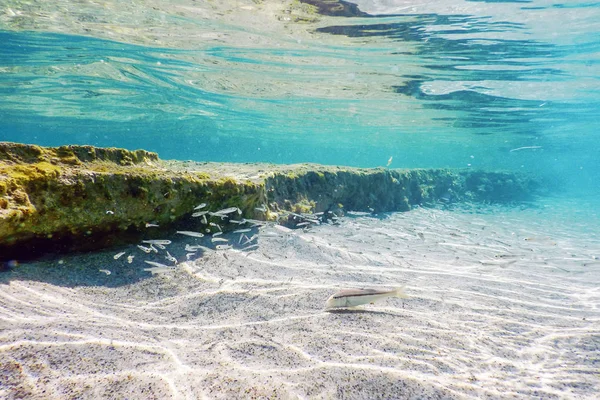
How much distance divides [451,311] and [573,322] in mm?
1736

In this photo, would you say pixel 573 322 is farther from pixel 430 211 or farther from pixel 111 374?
pixel 430 211

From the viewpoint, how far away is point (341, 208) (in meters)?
11.6

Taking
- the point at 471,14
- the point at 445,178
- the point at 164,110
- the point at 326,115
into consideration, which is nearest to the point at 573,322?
the point at 471,14

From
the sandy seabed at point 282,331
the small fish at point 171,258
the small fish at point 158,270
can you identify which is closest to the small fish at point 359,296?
the sandy seabed at point 282,331

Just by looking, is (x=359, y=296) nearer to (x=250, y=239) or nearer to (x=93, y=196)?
(x=250, y=239)

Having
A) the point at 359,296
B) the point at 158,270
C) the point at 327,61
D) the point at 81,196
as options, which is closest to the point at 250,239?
the point at 158,270

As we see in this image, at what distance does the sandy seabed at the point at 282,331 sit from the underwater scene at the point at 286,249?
0.02 metres

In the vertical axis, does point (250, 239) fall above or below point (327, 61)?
below

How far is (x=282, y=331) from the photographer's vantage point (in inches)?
130

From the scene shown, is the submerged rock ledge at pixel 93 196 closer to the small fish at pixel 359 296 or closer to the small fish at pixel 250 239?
the small fish at pixel 250 239

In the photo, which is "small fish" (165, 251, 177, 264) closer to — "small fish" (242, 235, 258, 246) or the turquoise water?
"small fish" (242, 235, 258, 246)

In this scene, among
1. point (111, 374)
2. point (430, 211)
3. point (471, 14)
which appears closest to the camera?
point (111, 374)

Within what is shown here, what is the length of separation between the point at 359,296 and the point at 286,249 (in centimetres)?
313

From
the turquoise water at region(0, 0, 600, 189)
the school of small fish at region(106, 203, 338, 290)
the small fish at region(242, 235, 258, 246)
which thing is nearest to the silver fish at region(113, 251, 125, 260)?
the school of small fish at region(106, 203, 338, 290)
